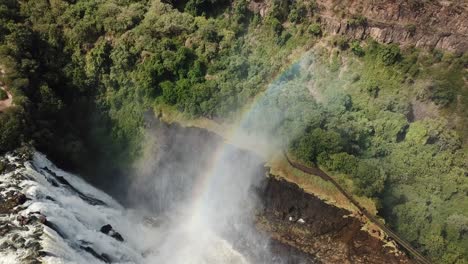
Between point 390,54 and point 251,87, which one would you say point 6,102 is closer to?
point 251,87

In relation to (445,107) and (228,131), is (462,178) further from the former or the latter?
(228,131)

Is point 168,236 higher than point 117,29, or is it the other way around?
point 117,29

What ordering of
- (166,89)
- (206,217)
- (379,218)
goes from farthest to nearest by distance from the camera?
(166,89), (206,217), (379,218)

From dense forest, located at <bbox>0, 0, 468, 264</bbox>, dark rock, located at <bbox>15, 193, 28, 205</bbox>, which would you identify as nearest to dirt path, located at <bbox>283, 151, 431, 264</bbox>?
dense forest, located at <bbox>0, 0, 468, 264</bbox>

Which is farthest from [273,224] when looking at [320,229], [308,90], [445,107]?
[445,107]

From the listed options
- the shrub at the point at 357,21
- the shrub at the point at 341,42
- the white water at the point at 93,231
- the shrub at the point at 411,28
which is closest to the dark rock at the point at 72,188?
the white water at the point at 93,231

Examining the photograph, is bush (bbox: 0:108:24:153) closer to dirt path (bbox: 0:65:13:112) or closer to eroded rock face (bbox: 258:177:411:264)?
dirt path (bbox: 0:65:13:112)

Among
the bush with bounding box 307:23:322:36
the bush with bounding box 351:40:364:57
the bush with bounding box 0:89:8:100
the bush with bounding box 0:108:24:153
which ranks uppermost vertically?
the bush with bounding box 307:23:322:36
